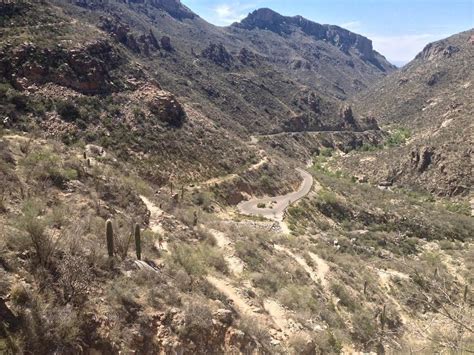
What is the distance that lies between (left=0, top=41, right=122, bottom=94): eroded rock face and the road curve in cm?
1823

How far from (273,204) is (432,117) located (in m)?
75.2

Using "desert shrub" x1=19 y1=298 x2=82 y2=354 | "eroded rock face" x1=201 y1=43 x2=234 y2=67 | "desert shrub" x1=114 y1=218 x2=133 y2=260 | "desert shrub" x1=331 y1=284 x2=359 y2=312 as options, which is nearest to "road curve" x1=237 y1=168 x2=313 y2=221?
"desert shrub" x1=331 y1=284 x2=359 y2=312

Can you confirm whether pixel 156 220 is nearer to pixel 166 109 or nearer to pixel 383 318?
pixel 383 318

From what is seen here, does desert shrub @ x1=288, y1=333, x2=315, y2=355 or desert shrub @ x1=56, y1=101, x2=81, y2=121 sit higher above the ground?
desert shrub @ x1=56, y1=101, x2=81, y2=121

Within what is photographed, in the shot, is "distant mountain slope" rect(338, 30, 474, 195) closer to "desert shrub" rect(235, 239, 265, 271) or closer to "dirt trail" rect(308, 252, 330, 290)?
"dirt trail" rect(308, 252, 330, 290)

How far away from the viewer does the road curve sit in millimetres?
39781

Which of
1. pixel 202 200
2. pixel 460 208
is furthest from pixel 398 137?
pixel 202 200

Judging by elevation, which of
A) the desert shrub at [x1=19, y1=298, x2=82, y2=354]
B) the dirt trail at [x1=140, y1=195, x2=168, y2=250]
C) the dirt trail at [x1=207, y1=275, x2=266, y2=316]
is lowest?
the dirt trail at [x1=207, y1=275, x2=266, y2=316]

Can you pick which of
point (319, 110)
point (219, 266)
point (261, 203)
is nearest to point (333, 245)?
point (261, 203)

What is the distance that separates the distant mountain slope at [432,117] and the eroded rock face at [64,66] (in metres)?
46.8

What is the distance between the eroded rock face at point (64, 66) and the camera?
113 feet

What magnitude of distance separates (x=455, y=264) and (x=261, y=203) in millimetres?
18479

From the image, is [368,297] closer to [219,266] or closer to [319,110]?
[219,266]

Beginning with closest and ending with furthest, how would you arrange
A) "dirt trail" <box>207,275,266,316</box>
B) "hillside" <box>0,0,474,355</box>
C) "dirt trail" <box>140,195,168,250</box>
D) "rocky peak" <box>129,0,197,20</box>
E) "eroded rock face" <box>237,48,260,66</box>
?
"hillside" <box>0,0,474,355</box> < "dirt trail" <box>207,275,266,316</box> < "dirt trail" <box>140,195,168,250</box> < "eroded rock face" <box>237,48,260,66</box> < "rocky peak" <box>129,0,197,20</box>
